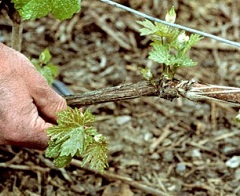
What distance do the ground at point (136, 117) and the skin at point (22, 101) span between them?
436mm

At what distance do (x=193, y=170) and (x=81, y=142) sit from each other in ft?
2.63

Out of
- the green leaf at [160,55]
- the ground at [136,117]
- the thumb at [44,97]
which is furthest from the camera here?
the ground at [136,117]

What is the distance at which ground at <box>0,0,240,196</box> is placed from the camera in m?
1.94

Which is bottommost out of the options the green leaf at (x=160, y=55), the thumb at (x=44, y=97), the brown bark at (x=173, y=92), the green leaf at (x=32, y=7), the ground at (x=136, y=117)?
the ground at (x=136, y=117)

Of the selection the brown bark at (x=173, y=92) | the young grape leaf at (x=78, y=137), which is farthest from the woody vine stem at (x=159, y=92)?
the young grape leaf at (x=78, y=137)

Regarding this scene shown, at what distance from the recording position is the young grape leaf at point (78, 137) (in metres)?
1.37

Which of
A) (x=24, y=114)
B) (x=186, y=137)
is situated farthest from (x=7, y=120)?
(x=186, y=137)

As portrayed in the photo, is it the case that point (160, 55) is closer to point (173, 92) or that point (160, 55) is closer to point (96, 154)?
point (173, 92)

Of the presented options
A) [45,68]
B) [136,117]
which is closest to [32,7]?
[45,68]

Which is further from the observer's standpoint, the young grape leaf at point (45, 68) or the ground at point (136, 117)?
the ground at point (136, 117)

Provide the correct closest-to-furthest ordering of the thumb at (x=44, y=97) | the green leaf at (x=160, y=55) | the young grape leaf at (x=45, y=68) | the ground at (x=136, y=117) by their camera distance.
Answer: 1. the green leaf at (x=160, y=55)
2. the thumb at (x=44, y=97)
3. the young grape leaf at (x=45, y=68)
4. the ground at (x=136, y=117)

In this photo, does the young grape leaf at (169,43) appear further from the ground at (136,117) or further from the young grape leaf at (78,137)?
the ground at (136,117)

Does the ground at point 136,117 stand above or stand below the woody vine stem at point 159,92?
below

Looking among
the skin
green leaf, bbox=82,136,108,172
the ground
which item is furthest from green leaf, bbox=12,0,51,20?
the ground
